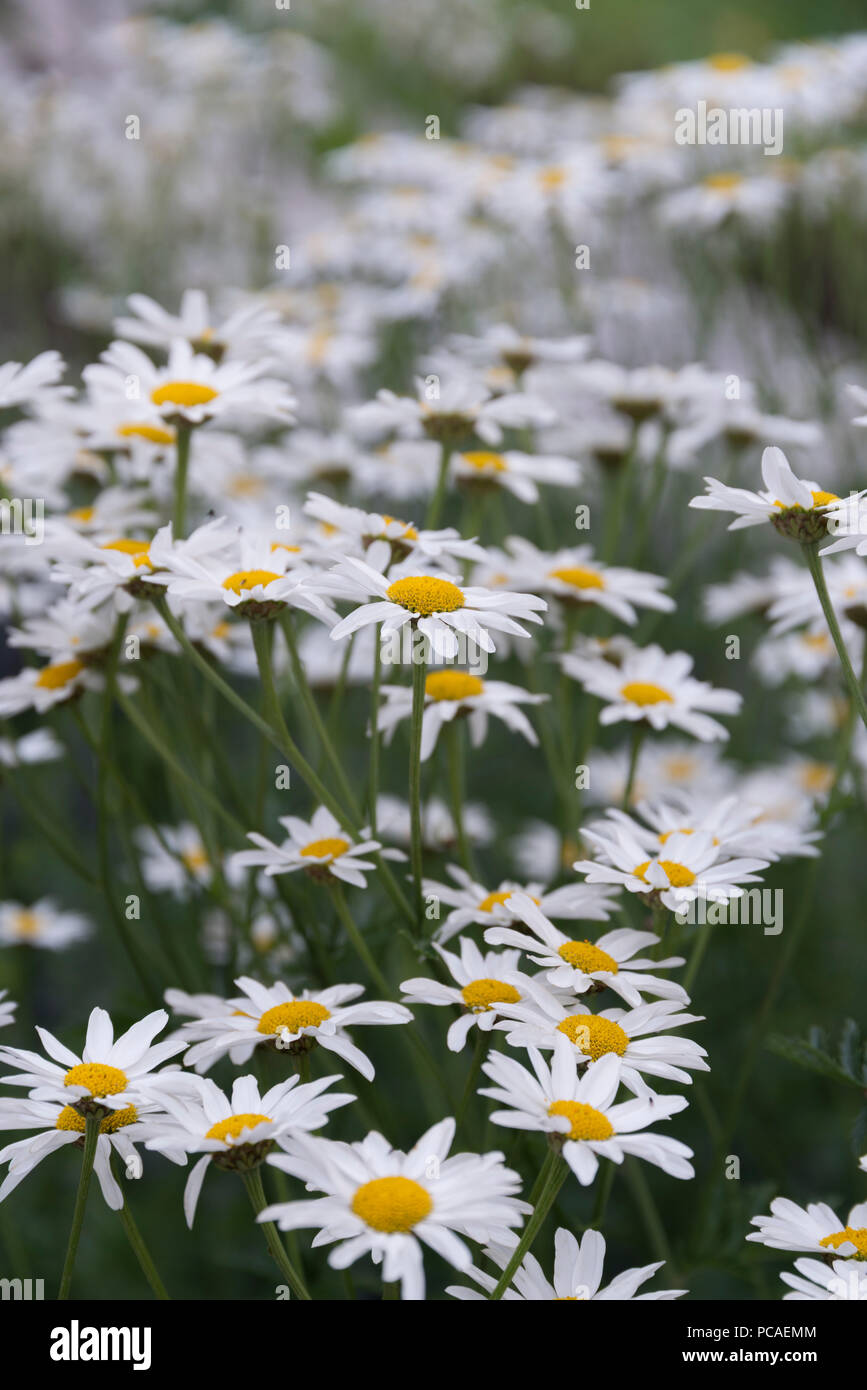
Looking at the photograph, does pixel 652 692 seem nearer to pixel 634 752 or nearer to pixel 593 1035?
pixel 634 752

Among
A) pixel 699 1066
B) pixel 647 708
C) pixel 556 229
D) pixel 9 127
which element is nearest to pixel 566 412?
pixel 556 229

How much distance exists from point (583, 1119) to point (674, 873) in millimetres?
295

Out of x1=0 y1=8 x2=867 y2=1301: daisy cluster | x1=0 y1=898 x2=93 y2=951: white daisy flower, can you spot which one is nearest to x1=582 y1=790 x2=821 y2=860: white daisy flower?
x1=0 y1=8 x2=867 y2=1301: daisy cluster

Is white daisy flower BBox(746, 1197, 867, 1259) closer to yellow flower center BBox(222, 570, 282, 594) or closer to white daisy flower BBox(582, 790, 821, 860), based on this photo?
white daisy flower BBox(582, 790, 821, 860)

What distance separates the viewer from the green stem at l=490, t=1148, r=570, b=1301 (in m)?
0.78

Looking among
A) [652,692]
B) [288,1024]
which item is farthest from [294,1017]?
[652,692]

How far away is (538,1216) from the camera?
787 mm

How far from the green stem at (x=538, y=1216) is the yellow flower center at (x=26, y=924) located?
47.7 inches

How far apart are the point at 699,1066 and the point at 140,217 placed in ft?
9.46

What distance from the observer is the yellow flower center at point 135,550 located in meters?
1.13

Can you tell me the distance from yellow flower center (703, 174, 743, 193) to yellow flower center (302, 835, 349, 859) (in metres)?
1.84

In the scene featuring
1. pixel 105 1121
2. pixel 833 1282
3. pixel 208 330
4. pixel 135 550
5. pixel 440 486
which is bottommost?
pixel 833 1282

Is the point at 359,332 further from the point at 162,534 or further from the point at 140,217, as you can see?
the point at 162,534

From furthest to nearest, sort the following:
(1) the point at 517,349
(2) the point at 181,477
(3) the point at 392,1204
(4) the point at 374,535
Answer: (1) the point at 517,349 < (2) the point at 181,477 < (4) the point at 374,535 < (3) the point at 392,1204
